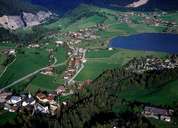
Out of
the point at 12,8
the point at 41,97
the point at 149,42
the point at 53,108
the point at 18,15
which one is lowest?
the point at 149,42

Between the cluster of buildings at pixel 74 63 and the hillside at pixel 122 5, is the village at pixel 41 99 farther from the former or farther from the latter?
the hillside at pixel 122 5

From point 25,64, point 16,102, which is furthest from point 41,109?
point 25,64

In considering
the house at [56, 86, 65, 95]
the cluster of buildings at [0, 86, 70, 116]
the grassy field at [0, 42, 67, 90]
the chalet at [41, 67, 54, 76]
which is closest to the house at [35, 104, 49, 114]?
the cluster of buildings at [0, 86, 70, 116]

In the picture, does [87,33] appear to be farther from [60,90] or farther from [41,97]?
Answer: [41,97]

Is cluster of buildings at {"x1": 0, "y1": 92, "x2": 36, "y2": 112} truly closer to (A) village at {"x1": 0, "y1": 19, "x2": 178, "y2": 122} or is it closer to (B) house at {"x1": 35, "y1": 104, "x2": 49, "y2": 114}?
(A) village at {"x1": 0, "y1": 19, "x2": 178, "y2": 122}

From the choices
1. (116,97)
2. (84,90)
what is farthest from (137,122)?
(84,90)

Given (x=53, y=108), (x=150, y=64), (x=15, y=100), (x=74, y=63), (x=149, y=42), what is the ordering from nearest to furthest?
(x=53, y=108)
(x=15, y=100)
(x=150, y=64)
(x=74, y=63)
(x=149, y=42)
